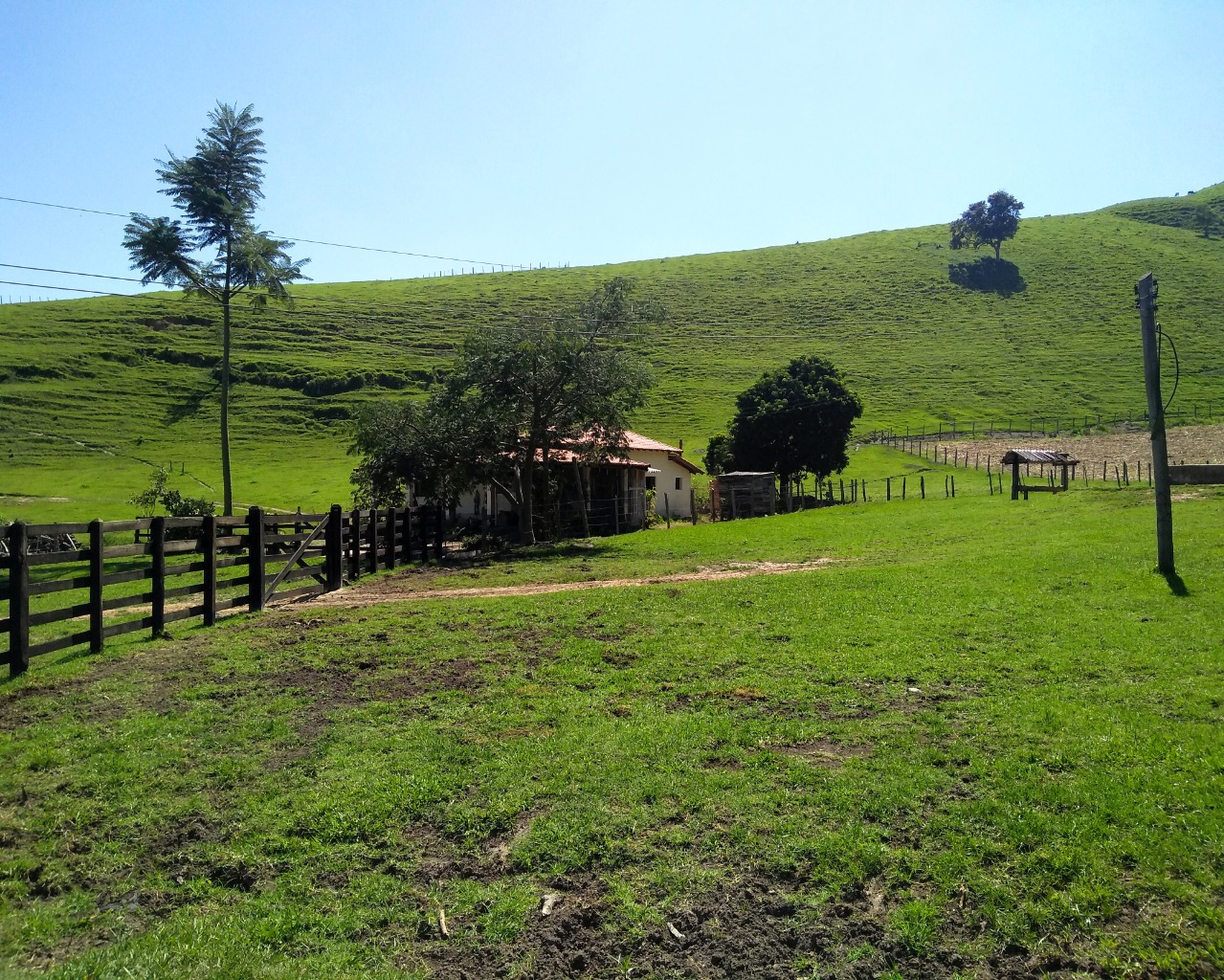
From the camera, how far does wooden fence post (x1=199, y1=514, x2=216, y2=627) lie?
11.0 meters

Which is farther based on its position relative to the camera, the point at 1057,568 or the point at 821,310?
the point at 821,310

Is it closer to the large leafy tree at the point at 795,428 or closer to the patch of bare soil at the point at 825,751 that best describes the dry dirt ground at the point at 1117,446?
the large leafy tree at the point at 795,428

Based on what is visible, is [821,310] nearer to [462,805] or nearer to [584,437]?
[584,437]

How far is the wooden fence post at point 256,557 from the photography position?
12320 mm

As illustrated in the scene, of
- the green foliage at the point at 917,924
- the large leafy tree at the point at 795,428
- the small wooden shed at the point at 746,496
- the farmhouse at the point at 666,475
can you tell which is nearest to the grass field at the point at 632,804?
the green foliage at the point at 917,924

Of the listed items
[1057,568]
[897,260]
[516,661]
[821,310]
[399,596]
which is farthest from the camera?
[897,260]

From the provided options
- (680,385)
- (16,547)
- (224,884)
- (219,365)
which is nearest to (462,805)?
(224,884)

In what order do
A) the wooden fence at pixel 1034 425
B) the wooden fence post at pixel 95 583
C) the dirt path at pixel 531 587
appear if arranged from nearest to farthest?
the wooden fence post at pixel 95 583
the dirt path at pixel 531 587
the wooden fence at pixel 1034 425

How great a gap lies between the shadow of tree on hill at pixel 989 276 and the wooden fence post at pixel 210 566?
10852cm

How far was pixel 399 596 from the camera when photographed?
14.9m

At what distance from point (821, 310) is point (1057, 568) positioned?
88.5 meters

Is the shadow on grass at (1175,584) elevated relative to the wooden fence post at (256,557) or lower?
lower

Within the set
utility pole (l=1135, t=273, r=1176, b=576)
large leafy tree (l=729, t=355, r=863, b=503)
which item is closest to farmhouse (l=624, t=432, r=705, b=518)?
large leafy tree (l=729, t=355, r=863, b=503)

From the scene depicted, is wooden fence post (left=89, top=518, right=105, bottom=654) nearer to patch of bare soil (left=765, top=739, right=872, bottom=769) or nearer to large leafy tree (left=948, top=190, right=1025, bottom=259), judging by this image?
patch of bare soil (left=765, top=739, right=872, bottom=769)
